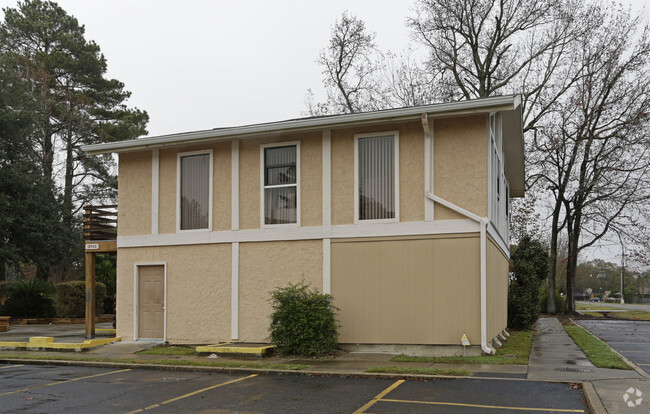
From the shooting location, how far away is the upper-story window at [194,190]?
51.4 feet

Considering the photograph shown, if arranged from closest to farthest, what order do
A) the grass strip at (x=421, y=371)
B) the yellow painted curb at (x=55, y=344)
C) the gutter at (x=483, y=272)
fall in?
the grass strip at (x=421, y=371)
the gutter at (x=483, y=272)
the yellow painted curb at (x=55, y=344)

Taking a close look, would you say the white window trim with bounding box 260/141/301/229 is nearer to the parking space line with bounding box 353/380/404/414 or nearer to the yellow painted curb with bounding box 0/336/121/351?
the yellow painted curb with bounding box 0/336/121/351

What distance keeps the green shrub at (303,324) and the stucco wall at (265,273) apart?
844mm

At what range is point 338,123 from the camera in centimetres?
1377

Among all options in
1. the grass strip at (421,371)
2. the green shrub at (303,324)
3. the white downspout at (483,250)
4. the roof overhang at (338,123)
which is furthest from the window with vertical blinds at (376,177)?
the grass strip at (421,371)

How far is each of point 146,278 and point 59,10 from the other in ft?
108

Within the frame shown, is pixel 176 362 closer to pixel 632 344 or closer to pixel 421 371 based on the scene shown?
pixel 421 371

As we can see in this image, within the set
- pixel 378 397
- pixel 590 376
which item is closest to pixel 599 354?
pixel 590 376

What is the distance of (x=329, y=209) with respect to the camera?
1424 cm

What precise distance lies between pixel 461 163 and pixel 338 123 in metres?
2.89

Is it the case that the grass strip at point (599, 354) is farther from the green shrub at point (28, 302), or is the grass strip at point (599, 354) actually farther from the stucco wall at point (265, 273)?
the green shrub at point (28, 302)

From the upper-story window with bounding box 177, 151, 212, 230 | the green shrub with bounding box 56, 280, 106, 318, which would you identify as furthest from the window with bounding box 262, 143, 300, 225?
the green shrub with bounding box 56, 280, 106, 318

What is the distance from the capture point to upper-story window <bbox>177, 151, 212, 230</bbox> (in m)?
15.7

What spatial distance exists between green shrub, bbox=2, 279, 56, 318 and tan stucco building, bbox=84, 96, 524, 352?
43.0ft
